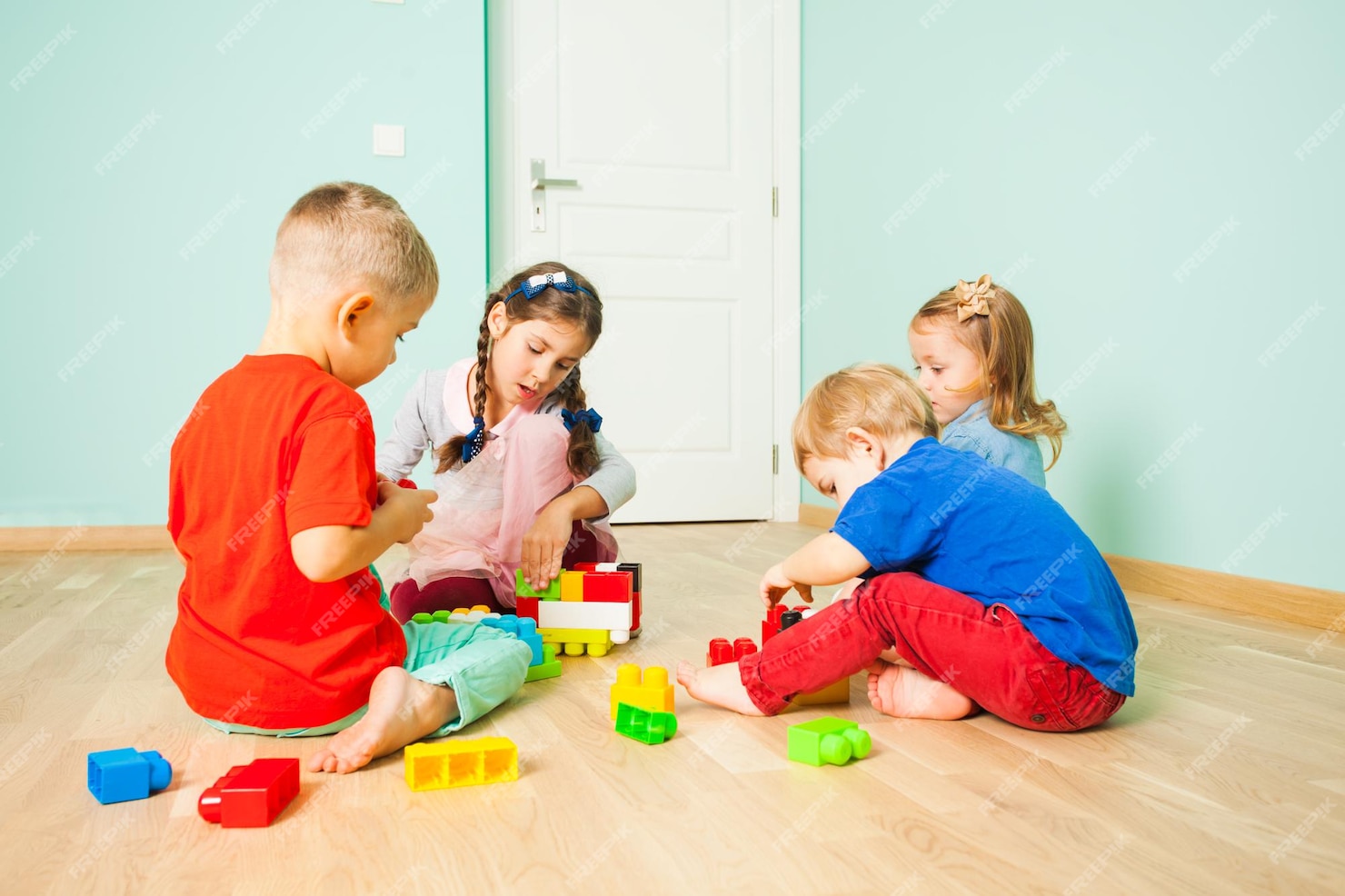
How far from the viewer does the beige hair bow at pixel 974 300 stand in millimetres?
2041

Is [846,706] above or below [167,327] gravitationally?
below

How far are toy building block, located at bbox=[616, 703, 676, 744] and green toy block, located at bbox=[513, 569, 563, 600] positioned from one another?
19.2 inches

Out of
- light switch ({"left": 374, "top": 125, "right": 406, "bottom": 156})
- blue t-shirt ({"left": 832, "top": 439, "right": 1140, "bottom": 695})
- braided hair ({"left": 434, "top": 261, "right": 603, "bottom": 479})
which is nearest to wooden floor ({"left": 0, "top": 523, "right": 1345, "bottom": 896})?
blue t-shirt ({"left": 832, "top": 439, "right": 1140, "bottom": 695})

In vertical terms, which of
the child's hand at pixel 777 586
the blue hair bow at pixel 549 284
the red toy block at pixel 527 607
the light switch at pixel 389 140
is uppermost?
the light switch at pixel 389 140

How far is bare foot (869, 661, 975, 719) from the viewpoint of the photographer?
4.44ft

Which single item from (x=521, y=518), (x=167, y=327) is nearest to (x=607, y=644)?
(x=521, y=518)

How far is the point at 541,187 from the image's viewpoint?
144 inches

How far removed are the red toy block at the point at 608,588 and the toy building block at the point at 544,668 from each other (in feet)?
0.44

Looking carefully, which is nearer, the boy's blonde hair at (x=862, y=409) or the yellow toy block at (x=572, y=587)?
the boy's blonde hair at (x=862, y=409)

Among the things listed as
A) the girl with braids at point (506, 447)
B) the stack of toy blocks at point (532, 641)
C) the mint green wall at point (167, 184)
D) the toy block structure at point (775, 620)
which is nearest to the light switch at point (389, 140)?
the mint green wall at point (167, 184)

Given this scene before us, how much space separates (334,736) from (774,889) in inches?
22.7

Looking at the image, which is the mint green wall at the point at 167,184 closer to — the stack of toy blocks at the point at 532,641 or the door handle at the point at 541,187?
the door handle at the point at 541,187

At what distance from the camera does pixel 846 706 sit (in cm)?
143

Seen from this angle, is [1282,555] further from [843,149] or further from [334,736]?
[843,149]
